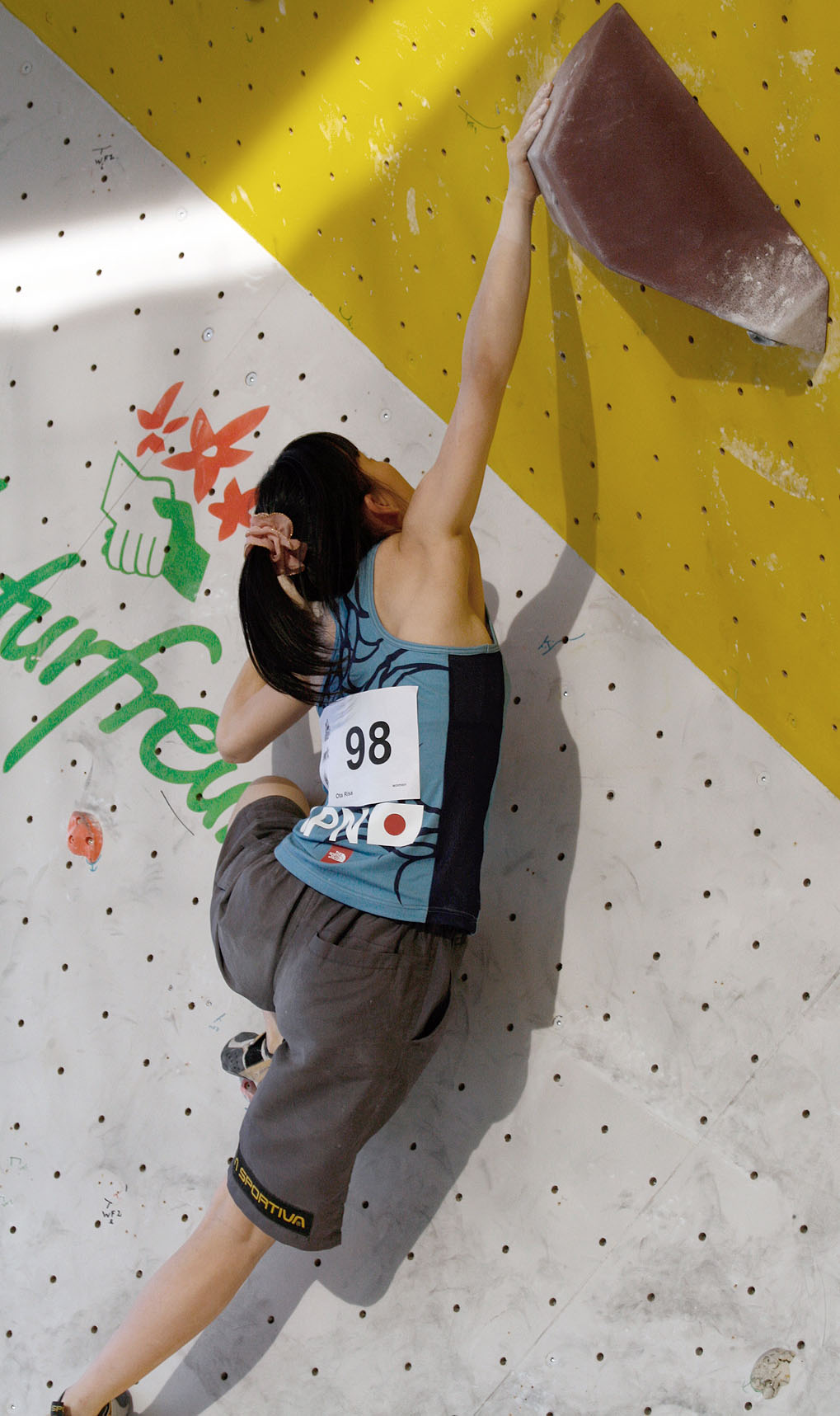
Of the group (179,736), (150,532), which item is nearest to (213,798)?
(179,736)

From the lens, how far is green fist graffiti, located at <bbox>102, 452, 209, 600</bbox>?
1923 millimetres

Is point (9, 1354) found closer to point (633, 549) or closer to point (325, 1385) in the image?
point (325, 1385)

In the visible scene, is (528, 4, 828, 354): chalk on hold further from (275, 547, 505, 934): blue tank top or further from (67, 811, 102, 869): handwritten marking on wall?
(67, 811, 102, 869): handwritten marking on wall

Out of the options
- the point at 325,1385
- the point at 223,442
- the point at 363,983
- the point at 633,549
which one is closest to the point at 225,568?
the point at 223,442

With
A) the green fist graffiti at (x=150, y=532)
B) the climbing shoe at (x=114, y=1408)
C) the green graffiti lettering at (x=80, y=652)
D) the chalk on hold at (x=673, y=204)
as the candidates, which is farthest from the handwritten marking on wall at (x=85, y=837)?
the chalk on hold at (x=673, y=204)

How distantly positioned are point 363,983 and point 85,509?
1.05m

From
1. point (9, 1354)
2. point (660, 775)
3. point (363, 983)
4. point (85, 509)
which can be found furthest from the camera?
point (85, 509)

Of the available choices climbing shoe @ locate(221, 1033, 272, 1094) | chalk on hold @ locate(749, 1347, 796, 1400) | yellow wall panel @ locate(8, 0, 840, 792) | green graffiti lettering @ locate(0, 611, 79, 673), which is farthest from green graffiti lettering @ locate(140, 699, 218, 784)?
chalk on hold @ locate(749, 1347, 796, 1400)

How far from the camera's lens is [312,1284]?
5.58 feet

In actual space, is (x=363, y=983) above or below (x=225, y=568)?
below

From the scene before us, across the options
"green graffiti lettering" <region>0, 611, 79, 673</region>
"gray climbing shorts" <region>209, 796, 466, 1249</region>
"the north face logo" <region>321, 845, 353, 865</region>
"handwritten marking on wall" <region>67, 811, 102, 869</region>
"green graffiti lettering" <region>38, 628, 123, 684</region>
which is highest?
"green graffiti lettering" <region>0, 611, 79, 673</region>

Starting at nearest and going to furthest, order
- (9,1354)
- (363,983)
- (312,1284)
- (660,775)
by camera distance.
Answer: (363,983) → (660,775) → (312,1284) → (9,1354)

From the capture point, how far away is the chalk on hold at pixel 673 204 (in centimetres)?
138

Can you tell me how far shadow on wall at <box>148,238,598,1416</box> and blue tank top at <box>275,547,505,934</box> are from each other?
0.26 metres
